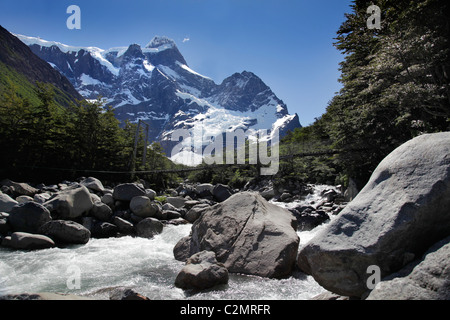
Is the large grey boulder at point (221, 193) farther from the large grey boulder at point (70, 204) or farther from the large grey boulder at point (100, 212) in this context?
the large grey boulder at point (70, 204)

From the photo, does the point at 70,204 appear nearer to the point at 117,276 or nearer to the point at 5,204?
the point at 5,204

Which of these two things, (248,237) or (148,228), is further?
(148,228)

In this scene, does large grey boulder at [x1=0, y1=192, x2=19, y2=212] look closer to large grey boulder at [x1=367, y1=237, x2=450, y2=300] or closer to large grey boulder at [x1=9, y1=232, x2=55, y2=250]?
large grey boulder at [x1=9, y1=232, x2=55, y2=250]

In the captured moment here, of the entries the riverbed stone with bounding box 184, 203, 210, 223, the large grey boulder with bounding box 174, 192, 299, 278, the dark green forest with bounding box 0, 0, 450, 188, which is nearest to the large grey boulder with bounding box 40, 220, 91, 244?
the large grey boulder with bounding box 174, 192, 299, 278

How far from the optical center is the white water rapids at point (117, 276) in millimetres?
4438

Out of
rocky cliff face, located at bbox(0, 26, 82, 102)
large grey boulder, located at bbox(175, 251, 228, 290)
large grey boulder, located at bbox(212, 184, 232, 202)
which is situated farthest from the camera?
rocky cliff face, located at bbox(0, 26, 82, 102)

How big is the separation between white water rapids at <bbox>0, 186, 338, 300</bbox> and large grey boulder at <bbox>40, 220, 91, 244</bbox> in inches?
15.9

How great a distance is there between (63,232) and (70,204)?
176cm

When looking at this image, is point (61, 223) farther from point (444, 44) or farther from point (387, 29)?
point (387, 29)

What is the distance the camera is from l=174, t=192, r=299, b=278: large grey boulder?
5.27 meters

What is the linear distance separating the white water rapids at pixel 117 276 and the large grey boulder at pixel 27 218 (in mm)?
1110

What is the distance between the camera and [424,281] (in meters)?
2.52

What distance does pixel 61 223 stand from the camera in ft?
26.1

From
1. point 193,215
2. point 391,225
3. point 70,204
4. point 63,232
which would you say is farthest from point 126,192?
point 391,225
